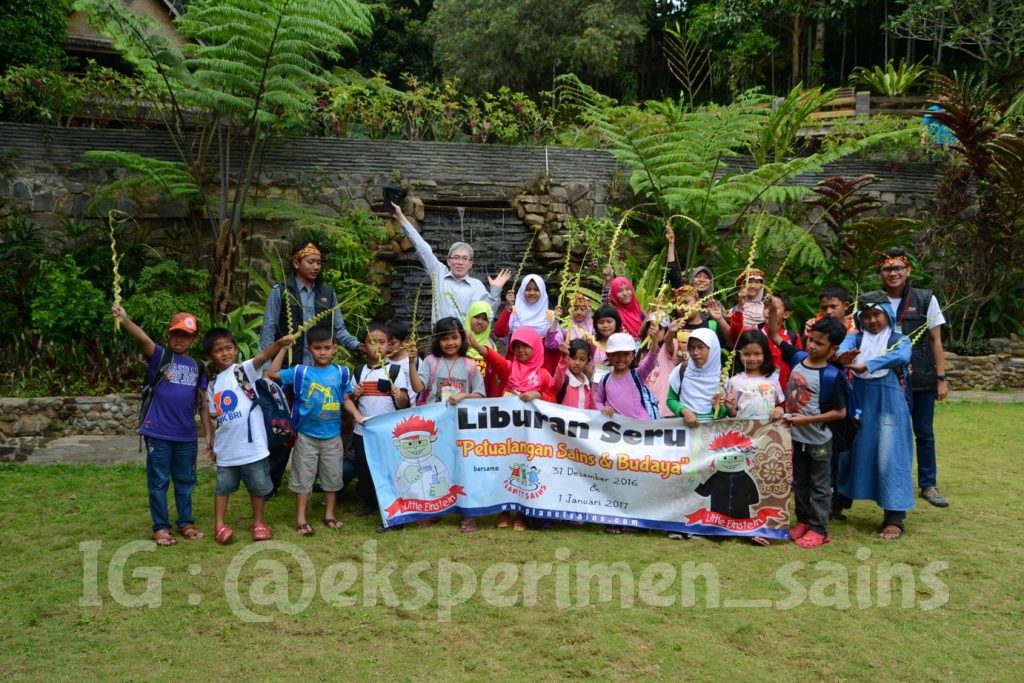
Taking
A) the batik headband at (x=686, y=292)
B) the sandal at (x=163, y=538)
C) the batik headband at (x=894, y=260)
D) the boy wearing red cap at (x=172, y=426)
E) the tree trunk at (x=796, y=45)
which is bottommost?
the sandal at (x=163, y=538)

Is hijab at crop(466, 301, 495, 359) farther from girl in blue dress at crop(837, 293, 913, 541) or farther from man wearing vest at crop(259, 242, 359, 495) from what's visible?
girl in blue dress at crop(837, 293, 913, 541)

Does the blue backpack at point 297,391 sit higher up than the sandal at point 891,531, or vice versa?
the blue backpack at point 297,391

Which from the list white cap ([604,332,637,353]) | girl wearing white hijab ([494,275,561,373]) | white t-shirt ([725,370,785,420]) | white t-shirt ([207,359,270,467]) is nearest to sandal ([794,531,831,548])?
white t-shirt ([725,370,785,420])

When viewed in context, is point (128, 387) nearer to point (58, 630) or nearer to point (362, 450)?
point (362, 450)

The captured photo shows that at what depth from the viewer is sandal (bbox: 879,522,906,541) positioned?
5371 mm

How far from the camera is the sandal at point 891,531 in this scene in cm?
537

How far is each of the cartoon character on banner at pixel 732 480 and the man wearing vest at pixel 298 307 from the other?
2.50 meters

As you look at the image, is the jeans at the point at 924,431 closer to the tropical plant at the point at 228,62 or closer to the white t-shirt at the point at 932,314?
the white t-shirt at the point at 932,314

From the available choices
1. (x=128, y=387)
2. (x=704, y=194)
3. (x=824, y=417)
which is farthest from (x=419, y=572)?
(x=704, y=194)

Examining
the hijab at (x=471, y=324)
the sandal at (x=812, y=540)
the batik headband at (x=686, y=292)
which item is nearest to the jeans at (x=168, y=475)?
the hijab at (x=471, y=324)

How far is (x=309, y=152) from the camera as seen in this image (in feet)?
35.0

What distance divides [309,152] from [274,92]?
6.27 ft

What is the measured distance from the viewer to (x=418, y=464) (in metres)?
5.61

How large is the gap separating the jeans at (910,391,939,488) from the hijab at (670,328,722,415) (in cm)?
161
